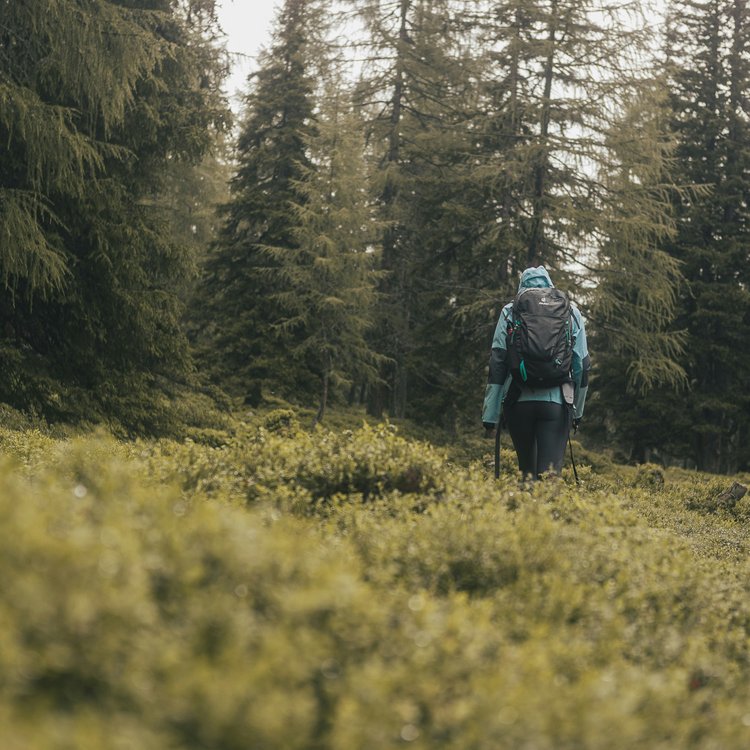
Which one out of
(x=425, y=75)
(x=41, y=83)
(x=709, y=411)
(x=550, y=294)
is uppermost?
(x=425, y=75)

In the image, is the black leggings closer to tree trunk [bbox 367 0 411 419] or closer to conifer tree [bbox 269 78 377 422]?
conifer tree [bbox 269 78 377 422]

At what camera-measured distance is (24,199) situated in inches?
404

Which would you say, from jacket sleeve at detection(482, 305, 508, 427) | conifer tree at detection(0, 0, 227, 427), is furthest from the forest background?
jacket sleeve at detection(482, 305, 508, 427)

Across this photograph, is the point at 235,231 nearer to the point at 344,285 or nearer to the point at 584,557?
the point at 344,285

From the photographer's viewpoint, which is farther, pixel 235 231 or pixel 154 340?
pixel 235 231

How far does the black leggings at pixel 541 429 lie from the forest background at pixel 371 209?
597 cm

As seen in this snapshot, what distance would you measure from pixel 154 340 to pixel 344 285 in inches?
298

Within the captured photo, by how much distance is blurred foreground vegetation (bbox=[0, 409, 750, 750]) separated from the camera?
76.4 inches

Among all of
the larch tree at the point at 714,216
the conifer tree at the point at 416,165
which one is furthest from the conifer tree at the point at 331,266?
the larch tree at the point at 714,216

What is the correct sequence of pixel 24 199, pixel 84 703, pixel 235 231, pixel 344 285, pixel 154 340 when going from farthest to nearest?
pixel 235 231
pixel 344 285
pixel 154 340
pixel 24 199
pixel 84 703

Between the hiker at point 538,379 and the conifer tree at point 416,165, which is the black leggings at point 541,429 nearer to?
the hiker at point 538,379

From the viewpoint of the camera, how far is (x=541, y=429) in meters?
6.97

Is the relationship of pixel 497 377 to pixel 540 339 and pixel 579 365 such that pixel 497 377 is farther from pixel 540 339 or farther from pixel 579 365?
pixel 579 365

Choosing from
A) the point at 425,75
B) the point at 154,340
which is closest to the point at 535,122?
the point at 425,75
